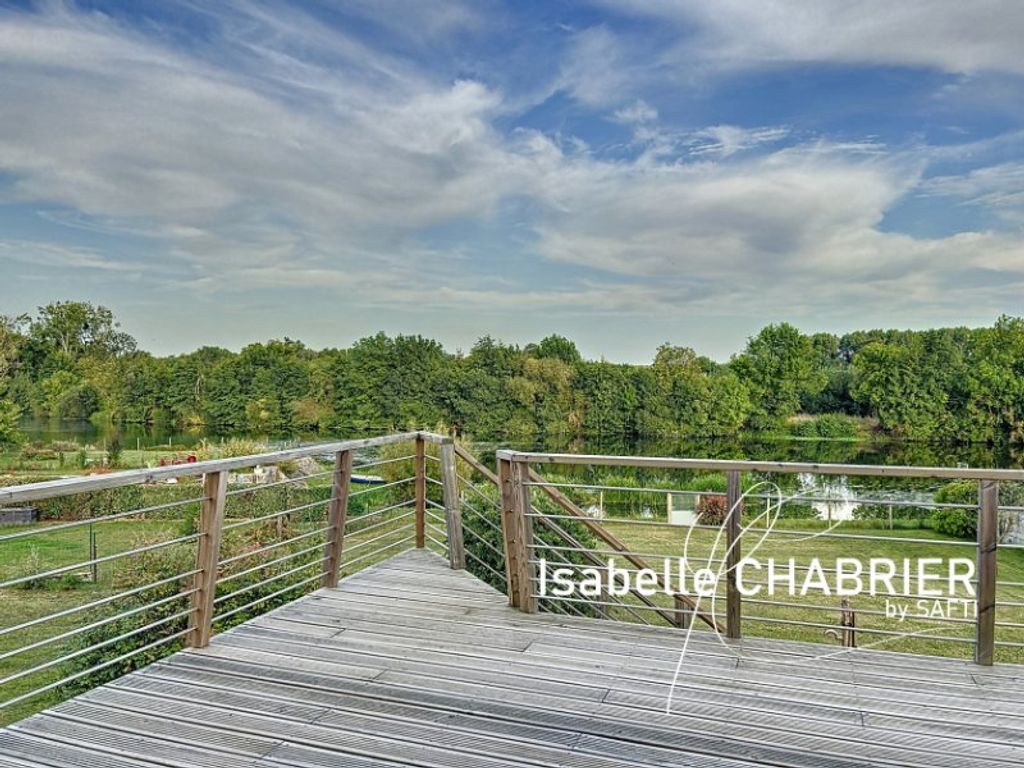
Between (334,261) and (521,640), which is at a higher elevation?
(334,261)

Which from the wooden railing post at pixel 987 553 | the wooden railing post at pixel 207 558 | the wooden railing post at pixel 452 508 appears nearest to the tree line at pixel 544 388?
the wooden railing post at pixel 452 508

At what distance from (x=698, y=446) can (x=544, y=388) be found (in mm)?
8001

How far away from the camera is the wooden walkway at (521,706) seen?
2.06 metres

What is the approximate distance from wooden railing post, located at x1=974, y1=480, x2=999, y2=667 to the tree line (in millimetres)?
30424

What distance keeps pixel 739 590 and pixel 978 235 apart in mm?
19258

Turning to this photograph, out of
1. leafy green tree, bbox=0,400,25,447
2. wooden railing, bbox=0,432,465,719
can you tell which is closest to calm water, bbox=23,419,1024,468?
leafy green tree, bbox=0,400,25,447

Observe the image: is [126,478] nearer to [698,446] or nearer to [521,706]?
[521,706]

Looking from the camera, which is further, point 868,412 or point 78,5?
point 868,412

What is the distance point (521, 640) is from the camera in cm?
305

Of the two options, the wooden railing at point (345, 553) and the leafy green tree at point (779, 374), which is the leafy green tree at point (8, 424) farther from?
the leafy green tree at point (779, 374)

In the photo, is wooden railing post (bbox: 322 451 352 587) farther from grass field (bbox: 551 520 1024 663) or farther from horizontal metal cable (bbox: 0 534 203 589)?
grass field (bbox: 551 520 1024 663)

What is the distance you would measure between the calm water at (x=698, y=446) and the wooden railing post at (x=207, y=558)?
24880 mm

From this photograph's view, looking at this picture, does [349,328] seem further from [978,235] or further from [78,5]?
[978,235]

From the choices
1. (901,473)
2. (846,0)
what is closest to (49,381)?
(846,0)
